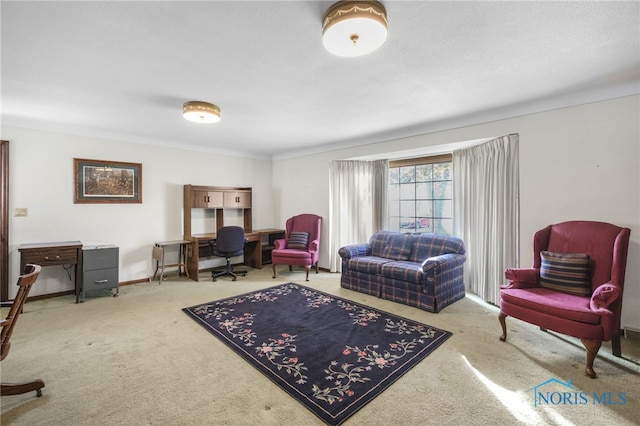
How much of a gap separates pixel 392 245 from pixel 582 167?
2.44 m

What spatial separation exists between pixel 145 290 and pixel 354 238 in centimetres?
365

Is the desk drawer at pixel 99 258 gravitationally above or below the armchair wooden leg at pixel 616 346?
above

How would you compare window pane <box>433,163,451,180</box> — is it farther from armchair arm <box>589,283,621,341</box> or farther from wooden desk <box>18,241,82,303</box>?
wooden desk <box>18,241,82,303</box>

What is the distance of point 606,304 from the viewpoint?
2.16 meters

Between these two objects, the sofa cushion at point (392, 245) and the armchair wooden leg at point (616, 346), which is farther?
the sofa cushion at point (392, 245)

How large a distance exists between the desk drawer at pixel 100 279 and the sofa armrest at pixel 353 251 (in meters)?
3.36

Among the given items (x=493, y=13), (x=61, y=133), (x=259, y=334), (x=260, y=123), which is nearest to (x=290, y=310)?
(x=259, y=334)

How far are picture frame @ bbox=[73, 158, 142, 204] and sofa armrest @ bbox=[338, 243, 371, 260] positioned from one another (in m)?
3.63

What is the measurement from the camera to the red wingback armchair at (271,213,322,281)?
5.02m

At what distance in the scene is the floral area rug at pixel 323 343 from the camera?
2.00m

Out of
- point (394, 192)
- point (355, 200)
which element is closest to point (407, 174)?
point (394, 192)

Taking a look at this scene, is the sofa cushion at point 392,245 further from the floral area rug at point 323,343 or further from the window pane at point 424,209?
the floral area rug at point 323,343

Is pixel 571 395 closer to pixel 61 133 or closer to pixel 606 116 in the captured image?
pixel 606 116

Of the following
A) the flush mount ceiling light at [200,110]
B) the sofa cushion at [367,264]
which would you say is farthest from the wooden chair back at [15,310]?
the sofa cushion at [367,264]
